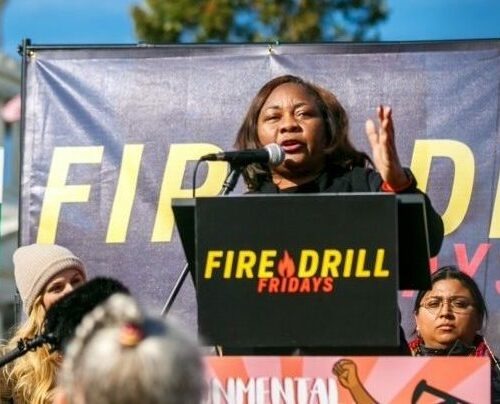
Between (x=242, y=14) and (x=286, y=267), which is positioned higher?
(x=242, y=14)

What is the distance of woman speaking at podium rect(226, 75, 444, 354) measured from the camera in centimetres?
421

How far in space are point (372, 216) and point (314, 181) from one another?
2.95ft

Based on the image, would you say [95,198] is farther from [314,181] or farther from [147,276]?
[314,181]

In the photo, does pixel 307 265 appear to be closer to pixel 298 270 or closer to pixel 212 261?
pixel 298 270

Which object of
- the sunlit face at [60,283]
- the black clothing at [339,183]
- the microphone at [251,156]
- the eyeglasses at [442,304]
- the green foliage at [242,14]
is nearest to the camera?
the microphone at [251,156]

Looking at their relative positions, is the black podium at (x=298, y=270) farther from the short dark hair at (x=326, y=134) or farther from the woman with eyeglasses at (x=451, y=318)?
the woman with eyeglasses at (x=451, y=318)

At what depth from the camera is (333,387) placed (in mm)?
3363

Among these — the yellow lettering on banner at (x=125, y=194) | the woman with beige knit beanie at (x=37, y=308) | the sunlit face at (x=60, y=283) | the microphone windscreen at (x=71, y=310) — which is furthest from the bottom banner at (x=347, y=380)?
the yellow lettering on banner at (x=125, y=194)

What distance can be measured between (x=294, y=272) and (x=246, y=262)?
128 millimetres

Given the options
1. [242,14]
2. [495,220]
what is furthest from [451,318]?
[242,14]

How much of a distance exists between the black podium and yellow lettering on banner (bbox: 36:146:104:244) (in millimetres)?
2646

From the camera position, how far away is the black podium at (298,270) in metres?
3.37

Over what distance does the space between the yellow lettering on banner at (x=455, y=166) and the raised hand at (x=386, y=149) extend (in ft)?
7.08

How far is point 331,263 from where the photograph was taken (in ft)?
11.1
